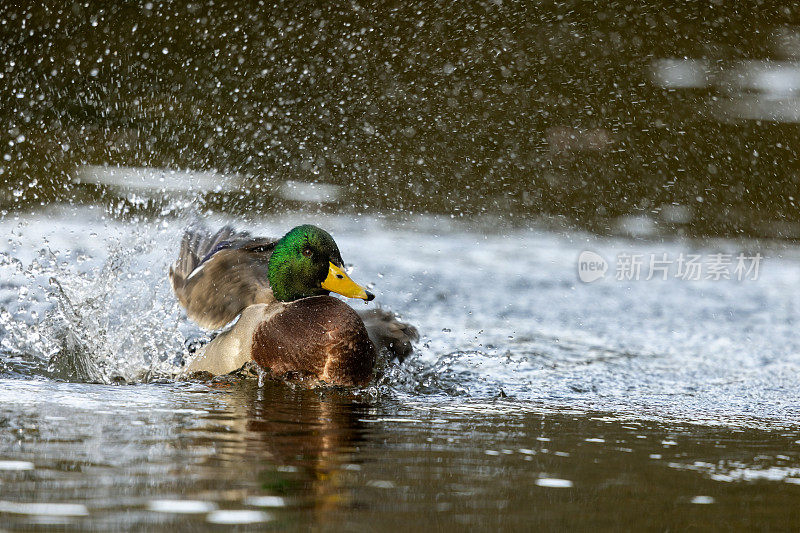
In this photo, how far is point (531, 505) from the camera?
5.97 ft

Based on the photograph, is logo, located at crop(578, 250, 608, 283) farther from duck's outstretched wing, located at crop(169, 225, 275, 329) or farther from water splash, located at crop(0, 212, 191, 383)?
water splash, located at crop(0, 212, 191, 383)

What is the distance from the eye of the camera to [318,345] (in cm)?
380

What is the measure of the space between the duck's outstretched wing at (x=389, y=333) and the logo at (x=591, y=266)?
8.34 ft

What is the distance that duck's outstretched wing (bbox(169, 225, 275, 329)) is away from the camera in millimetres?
4691

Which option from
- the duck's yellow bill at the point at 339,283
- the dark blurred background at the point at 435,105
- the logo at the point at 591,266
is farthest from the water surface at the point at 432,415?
the dark blurred background at the point at 435,105

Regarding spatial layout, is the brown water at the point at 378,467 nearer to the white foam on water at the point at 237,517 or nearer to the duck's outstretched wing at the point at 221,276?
the white foam on water at the point at 237,517

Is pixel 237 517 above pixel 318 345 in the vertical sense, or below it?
below

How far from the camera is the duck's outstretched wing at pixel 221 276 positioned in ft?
15.4

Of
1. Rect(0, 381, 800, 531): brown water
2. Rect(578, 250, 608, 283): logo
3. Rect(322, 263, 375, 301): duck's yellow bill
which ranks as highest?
Rect(578, 250, 608, 283): logo

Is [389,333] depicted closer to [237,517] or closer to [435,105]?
[237,517]

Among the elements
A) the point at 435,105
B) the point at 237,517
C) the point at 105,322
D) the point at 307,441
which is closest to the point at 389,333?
the point at 105,322

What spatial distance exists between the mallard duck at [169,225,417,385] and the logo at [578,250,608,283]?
2641mm

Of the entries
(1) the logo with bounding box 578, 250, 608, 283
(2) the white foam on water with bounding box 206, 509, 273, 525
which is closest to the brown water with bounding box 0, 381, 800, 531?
(2) the white foam on water with bounding box 206, 509, 273, 525

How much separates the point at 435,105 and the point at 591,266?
374 centimetres
